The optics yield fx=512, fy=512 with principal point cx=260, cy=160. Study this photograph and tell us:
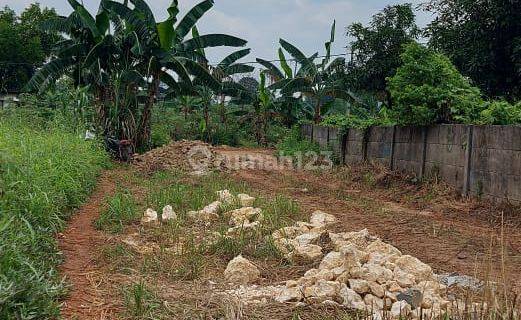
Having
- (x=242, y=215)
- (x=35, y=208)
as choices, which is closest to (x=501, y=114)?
(x=242, y=215)

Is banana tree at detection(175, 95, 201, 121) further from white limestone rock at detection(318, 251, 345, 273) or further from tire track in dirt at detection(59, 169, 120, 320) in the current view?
white limestone rock at detection(318, 251, 345, 273)

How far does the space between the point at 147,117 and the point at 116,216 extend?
8.76 metres

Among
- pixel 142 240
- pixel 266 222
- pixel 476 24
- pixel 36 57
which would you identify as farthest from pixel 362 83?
pixel 36 57

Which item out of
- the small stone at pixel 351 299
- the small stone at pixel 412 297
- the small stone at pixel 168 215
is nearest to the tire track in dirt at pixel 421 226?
the small stone at pixel 412 297

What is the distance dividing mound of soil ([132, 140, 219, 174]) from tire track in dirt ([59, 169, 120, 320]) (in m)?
5.03

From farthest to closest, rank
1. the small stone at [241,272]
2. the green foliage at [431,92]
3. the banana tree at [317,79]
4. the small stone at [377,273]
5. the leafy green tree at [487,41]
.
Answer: the banana tree at [317,79] < the leafy green tree at [487,41] < the green foliage at [431,92] < the small stone at [241,272] < the small stone at [377,273]

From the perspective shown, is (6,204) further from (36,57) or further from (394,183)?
(36,57)

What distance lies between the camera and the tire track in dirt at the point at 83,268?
123 inches

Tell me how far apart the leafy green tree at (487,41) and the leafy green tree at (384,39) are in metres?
2.35

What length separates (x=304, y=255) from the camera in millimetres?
4305

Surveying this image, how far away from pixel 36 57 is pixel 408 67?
2349 cm

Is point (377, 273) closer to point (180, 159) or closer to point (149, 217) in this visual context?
point (149, 217)

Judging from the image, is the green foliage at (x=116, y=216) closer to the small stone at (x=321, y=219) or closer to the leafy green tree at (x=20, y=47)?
the small stone at (x=321, y=219)

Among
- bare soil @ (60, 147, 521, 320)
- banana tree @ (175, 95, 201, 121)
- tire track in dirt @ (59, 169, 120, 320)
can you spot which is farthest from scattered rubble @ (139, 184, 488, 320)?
banana tree @ (175, 95, 201, 121)
